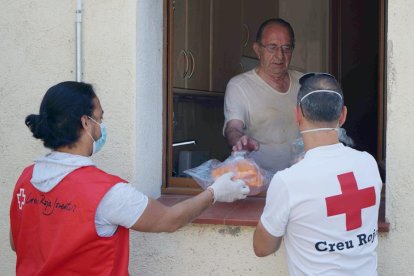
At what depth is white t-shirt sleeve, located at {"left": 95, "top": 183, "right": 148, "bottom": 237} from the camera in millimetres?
2256

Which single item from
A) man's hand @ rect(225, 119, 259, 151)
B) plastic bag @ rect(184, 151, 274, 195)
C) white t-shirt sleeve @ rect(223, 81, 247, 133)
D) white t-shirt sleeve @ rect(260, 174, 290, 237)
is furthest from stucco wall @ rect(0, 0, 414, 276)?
white t-shirt sleeve @ rect(260, 174, 290, 237)

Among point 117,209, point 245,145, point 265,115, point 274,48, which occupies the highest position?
point 274,48

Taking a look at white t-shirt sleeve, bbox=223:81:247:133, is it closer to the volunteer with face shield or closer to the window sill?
the window sill

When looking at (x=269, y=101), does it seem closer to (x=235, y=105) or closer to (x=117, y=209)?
(x=235, y=105)

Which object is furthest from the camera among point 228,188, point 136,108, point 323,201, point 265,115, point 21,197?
point 265,115

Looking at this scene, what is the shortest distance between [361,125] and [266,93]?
1.75 metres

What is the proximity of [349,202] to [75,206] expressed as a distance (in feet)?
3.22

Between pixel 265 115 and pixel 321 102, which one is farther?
pixel 265 115

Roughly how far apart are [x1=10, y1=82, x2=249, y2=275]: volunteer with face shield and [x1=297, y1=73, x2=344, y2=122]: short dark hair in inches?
24.3

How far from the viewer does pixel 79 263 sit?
2305mm

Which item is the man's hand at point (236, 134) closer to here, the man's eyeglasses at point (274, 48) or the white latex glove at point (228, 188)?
the white latex glove at point (228, 188)

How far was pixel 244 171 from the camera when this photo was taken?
114 inches

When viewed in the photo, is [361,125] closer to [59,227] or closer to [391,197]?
[391,197]

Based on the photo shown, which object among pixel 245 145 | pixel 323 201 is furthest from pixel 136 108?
pixel 323 201
